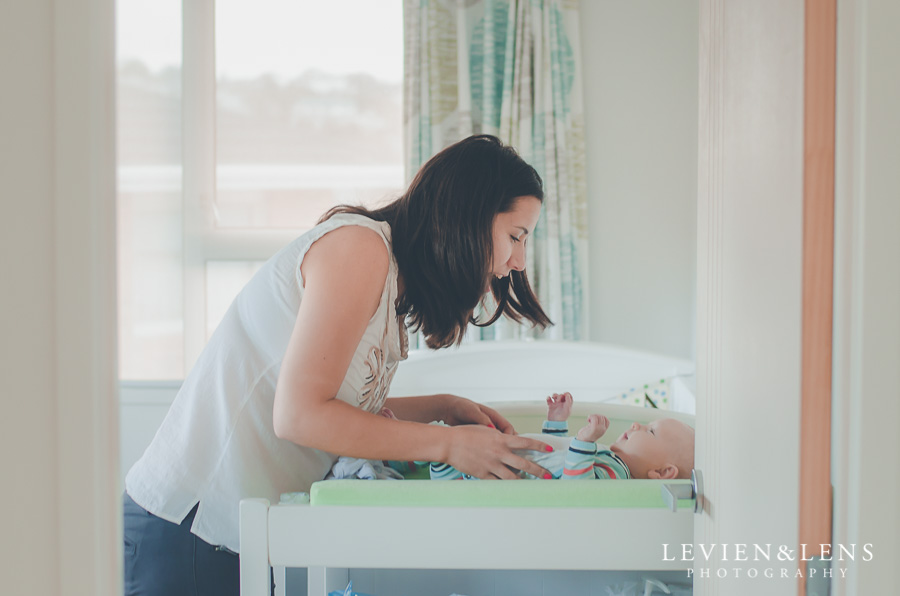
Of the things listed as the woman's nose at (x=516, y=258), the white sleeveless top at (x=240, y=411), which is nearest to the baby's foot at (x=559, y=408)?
the woman's nose at (x=516, y=258)

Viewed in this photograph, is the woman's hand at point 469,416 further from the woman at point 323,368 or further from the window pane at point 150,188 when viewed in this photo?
the window pane at point 150,188

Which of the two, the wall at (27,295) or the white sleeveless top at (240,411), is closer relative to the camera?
the wall at (27,295)

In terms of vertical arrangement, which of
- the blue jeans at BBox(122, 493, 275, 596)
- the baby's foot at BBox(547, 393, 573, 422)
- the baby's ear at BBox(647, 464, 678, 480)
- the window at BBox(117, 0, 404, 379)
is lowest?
the blue jeans at BBox(122, 493, 275, 596)

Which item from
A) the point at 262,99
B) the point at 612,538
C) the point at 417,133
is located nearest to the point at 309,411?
the point at 612,538

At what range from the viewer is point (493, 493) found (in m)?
0.84

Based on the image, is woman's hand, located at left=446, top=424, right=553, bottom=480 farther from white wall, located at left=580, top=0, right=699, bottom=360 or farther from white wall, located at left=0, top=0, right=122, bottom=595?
white wall, located at left=580, top=0, right=699, bottom=360

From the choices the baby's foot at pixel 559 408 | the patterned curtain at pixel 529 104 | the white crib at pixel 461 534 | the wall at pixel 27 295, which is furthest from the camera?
the patterned curtain at pixel 529 104

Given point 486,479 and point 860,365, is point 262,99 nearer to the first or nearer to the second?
point 486,479

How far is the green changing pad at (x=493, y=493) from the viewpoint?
83 cm

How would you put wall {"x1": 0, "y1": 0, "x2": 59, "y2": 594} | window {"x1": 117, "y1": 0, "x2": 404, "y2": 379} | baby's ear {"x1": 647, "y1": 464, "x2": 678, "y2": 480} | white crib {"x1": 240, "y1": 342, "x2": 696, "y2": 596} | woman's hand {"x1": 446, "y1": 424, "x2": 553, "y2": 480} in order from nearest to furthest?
wall {"x1": 0, "y1": 0, "x2": 59, "y2": 594}, white crib {"x1": 240, "y1": 342, "x2": 696, "y2": 596}, woman's hand {"x1": 446, "y1": 424, "x2": 553, "y2": 480}, baby's ear {"x1": 647, "y1": 464, "x2": 678, "y2": 480}, window {"x1": 117, "y1": 0, "x2": 404, "y2": 379}

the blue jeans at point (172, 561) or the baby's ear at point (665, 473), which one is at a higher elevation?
the baby's ear at point (665, 473)

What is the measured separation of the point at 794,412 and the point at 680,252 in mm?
2306

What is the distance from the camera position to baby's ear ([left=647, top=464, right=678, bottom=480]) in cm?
117

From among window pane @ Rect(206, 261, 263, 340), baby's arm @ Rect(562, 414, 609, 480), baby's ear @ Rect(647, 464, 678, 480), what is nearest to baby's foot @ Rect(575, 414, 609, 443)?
baby's arm @ Rect(562, 414, 609, 480)
